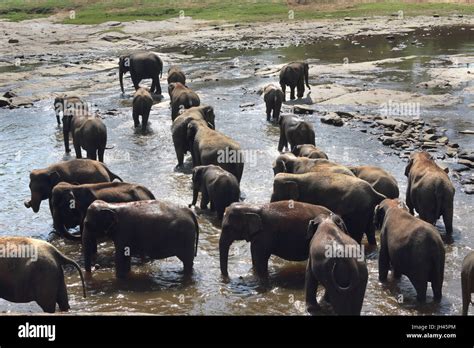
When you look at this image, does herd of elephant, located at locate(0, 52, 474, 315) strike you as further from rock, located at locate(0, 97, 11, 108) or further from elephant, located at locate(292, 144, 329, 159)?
Result: rock, located at locate(0, 97, 11, 108)

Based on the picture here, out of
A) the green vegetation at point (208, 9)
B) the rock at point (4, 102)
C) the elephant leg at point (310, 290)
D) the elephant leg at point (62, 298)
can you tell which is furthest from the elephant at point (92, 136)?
the green vegetation at point (208, 9)

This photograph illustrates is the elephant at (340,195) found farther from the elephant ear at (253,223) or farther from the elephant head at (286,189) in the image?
the elephant ear at (253,223)

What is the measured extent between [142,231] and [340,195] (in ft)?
10.5

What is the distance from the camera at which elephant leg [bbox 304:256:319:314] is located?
8.97 metres

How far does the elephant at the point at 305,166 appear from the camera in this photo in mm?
12230

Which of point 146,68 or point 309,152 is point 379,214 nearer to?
point 309,152

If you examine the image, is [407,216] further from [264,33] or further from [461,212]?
[264,33]

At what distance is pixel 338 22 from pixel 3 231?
142ft

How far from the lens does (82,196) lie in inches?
452

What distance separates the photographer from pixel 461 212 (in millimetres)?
12820

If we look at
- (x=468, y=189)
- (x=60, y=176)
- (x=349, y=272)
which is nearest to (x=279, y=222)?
(x=349, y=272)

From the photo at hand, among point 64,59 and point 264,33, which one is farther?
point 264,33
